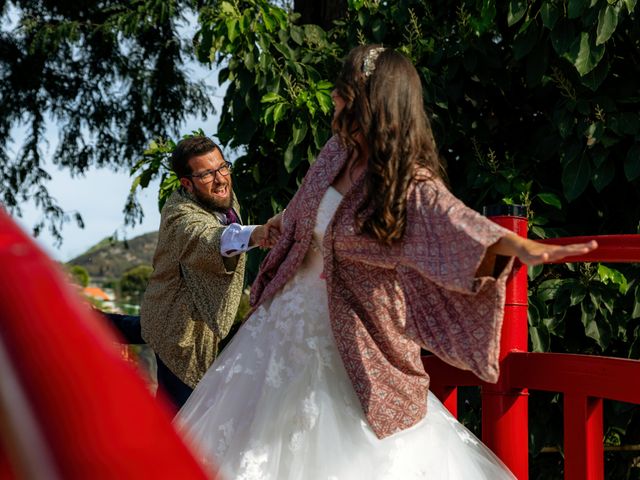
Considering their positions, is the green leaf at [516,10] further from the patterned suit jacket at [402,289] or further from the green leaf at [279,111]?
the patterned suit jacket at [402,289]

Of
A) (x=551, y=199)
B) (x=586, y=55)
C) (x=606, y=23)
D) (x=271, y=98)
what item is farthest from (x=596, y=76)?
(x=271, y=98)

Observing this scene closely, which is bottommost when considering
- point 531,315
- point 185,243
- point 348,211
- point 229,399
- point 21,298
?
point 531,315

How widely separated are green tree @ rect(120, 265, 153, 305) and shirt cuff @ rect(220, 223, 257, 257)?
6.39 m

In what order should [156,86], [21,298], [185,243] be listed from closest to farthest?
[21,298] → [185,243] → [156,86]

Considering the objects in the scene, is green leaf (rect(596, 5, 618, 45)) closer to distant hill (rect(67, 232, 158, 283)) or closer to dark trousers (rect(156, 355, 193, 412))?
dark trousers (rect(156, 355, 193, 412))

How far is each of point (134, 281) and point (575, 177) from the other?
22.5 ft

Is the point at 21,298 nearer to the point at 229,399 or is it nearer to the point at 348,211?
the point at 348,211

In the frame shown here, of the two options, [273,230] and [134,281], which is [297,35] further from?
[134,281]

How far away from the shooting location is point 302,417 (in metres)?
2.47

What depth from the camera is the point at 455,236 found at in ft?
7.29

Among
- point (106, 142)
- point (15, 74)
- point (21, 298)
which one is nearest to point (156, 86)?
point (106, 142)

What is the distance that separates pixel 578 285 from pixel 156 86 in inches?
217

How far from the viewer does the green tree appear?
9581mm

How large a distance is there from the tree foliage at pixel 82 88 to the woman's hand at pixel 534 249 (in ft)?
21.6
